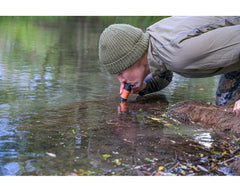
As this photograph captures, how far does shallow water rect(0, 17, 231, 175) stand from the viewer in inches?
86.8

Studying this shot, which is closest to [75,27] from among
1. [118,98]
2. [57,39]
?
[57,39]

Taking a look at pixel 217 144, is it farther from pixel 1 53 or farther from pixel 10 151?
pixel 1 53

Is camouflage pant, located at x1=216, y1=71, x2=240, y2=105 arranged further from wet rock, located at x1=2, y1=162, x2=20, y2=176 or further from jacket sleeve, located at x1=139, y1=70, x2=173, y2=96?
wet rock, located at x1=2, y1=162, x2=20, y2=176

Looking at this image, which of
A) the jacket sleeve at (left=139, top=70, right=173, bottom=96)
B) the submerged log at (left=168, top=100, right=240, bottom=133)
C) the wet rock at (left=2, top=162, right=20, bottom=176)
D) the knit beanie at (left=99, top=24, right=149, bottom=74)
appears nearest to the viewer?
the wet rock at (left=2, top=162, right=20, bottom=176)

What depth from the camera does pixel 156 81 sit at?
159 inches

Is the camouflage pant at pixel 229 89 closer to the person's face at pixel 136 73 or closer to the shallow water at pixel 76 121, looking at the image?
the shallow water at pixel 76 121

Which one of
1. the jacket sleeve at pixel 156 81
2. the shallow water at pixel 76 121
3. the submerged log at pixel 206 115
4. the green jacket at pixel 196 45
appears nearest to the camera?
the shallow water at pixel 76 121

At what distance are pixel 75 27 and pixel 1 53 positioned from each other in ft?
16.1

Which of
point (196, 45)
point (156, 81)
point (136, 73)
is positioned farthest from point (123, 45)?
point (156, 81)

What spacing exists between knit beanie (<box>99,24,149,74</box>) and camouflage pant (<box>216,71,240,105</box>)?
1.09 metres

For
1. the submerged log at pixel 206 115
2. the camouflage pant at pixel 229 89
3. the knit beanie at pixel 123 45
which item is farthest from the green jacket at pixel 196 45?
the camouflage pant at pixel 229 89

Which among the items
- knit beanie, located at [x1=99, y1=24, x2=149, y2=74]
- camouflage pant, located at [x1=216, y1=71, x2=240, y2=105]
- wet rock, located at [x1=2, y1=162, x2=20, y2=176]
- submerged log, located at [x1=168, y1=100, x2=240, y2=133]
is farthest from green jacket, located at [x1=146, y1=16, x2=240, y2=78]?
wet rock, located at [x1=2, y1=162, x2=20, y2=176]

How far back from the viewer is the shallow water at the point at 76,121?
221cm

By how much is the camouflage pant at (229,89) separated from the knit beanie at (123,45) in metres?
1.09
